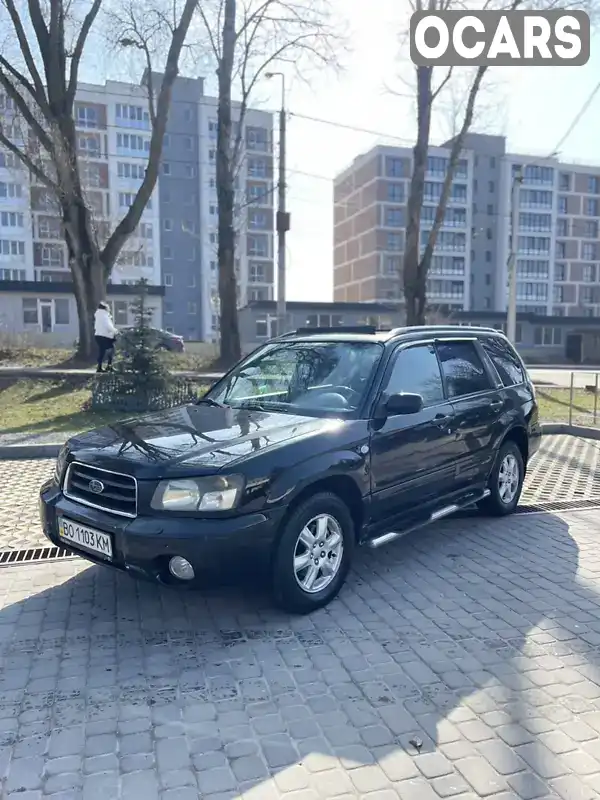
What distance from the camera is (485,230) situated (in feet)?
249

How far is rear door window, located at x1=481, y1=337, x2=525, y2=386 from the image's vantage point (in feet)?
19.8

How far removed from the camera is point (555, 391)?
17.6 meters

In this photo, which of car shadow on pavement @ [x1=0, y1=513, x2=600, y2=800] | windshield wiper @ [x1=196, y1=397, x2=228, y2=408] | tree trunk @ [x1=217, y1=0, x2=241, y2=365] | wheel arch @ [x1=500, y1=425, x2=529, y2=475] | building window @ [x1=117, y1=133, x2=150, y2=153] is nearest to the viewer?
car shadow on pavement @ [x1=0, y1=513, x2=600, y2=800]

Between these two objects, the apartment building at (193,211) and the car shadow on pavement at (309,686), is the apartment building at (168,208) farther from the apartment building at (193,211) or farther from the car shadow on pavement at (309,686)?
the car shadow on pavement at (309,686)

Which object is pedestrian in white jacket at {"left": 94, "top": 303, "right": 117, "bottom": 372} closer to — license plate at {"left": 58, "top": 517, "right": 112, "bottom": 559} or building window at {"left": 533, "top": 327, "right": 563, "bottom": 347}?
license plate at {"left": 58, "top": 517, "right": 112, "bottom": 559}

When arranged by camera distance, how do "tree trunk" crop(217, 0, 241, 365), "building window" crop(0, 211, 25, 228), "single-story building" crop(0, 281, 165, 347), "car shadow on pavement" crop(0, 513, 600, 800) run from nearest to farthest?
"car shadow on pavement" crop(0, 513, 600, 800) → "tree trunk" crop(217, 0, 241, 365) → "single-story building" crop(0, 281, 165, 347) → "building window" crop(0, 211, 25, 228)

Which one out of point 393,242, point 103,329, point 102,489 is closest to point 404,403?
point 102,489

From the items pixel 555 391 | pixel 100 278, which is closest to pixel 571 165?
pixel 555 391

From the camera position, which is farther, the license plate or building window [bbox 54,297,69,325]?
building window [bbox 54,297,69,325]

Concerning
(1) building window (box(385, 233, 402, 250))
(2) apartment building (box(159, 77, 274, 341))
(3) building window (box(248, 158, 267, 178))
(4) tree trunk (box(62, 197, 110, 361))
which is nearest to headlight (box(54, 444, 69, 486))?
(4) tree trunk (box(62, 197, 110, 361))

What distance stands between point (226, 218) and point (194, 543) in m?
16.7

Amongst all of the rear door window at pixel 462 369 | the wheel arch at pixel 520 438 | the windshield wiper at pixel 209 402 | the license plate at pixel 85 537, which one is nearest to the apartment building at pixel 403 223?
the wheel arch at pixel 520 438

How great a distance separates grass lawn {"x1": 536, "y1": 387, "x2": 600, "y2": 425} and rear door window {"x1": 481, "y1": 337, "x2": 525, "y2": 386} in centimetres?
563

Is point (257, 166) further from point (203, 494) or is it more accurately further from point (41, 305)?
point (203, 494)
